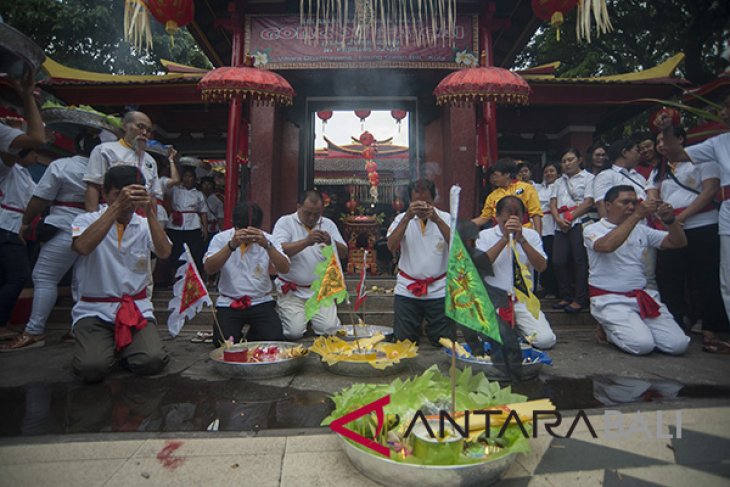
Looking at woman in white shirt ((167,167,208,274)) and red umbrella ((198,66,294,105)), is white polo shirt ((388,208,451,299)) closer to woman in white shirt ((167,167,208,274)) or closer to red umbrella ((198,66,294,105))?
red umbrella ((198,66,294,105))

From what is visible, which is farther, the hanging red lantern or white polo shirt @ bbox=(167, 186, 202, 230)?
white polo shirt @ bbox=(167, 186, 202, 230)

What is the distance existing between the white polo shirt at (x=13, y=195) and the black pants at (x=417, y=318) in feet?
12.1

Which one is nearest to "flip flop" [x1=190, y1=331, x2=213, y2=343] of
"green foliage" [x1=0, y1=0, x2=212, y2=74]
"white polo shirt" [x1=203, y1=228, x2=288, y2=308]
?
"white polo shirt" [x1=203, y1=228, x2=288, y2=308]

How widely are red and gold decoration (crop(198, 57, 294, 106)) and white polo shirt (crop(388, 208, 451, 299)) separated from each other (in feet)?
9.77

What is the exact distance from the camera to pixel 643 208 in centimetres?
381

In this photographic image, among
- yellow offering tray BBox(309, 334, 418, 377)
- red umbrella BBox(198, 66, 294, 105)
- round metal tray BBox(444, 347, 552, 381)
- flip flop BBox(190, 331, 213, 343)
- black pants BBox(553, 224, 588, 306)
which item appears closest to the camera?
round metal tray BBox(444, 347, 552, 381)

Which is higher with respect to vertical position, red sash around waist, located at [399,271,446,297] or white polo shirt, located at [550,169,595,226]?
white polo shirt, located at [550,169,595,226]

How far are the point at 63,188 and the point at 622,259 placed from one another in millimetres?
5428

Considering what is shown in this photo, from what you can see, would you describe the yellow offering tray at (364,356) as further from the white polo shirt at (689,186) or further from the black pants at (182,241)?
the black pants at (182,241)

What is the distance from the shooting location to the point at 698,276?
4.38 metres

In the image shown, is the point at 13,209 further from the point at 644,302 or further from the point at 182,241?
the point at 644,302

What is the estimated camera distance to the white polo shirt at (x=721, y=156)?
357cm

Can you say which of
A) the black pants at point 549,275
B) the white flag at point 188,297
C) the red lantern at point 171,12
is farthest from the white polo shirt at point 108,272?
the black pants at point 549,275

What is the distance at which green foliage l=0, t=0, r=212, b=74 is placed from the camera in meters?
10.7
